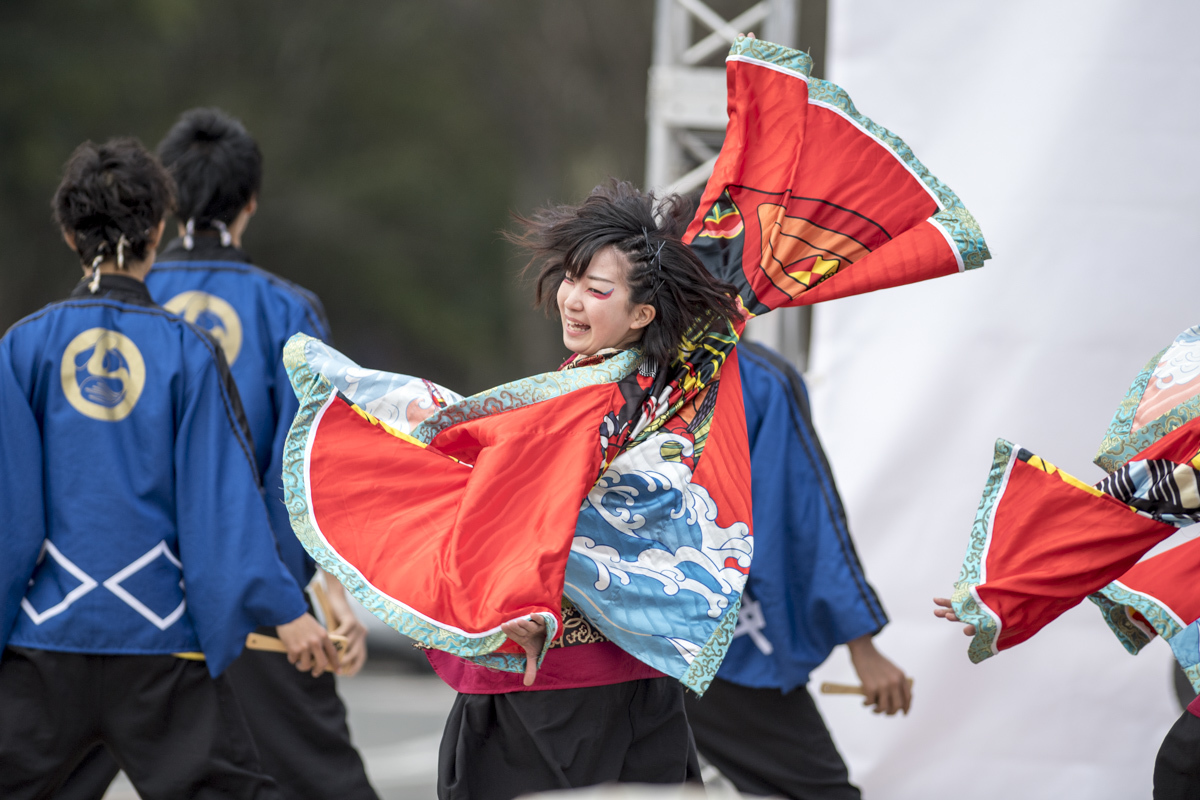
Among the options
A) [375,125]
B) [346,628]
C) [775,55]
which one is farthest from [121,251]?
[375,125]

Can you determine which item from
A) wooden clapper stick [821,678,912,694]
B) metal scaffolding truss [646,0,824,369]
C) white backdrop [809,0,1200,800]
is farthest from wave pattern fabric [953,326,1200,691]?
metal scaffolding truss [646,0,824,369]

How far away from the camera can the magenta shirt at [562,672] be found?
226 centimetres

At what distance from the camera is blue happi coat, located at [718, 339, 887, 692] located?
309cm

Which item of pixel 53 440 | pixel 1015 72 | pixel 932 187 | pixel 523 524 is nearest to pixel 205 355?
pixel 53 440

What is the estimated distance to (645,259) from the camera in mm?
2307

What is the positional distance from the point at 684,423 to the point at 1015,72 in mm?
1849

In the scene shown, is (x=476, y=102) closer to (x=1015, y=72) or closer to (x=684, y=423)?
(x=1015, y=72)

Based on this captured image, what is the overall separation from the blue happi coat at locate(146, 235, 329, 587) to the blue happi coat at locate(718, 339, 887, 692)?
1117mm

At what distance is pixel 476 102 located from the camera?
17.6 metres

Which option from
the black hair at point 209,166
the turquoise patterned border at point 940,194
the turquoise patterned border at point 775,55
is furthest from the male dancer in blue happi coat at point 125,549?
the turquoise patterned border at point 940,194

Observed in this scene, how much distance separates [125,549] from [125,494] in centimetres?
11

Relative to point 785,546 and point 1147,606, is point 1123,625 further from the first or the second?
point 785,546

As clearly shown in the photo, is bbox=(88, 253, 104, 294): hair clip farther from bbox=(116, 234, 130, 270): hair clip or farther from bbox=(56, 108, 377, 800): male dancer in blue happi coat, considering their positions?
bbox=(56, 108, 377, 800): male dancer in blue happi coat

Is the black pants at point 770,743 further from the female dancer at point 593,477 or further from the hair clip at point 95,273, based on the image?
the hair clip at point 95,273
